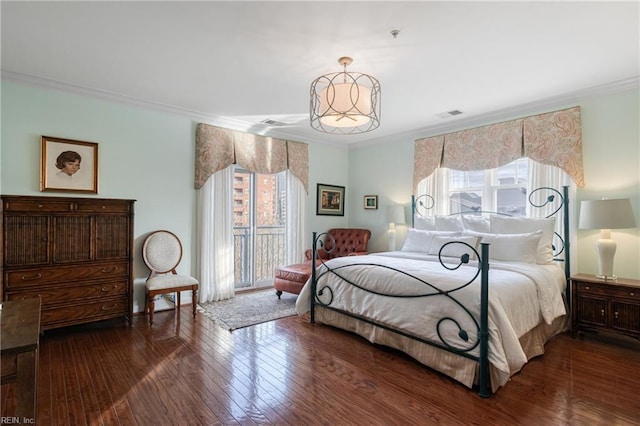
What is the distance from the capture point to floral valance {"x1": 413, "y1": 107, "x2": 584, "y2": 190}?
3.61 metres

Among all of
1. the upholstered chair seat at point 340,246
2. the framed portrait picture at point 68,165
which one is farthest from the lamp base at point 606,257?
the framed portrait picture at point 68,165

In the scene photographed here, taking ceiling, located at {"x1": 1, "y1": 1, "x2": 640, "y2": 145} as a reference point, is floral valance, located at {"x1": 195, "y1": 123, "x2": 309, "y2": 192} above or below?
below

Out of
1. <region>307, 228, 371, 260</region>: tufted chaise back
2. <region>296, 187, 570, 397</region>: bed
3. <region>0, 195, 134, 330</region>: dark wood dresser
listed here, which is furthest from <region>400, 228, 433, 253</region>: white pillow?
<region>0, 195, 134, 330</region>: dark wood dresser

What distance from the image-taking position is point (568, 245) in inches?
139

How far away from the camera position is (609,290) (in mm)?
3000

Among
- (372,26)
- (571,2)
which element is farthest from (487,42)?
(372,26)

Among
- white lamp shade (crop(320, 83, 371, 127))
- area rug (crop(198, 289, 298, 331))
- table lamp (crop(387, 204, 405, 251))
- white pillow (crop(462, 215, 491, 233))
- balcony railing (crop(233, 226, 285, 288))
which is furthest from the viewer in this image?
balcony railing (crop(233, 226, 285, 288))

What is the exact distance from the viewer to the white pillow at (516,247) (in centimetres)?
331

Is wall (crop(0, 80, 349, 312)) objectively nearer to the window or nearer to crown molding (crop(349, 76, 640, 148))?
crown molding (crop(349, 76, 640, 148))

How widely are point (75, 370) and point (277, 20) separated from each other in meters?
3.02

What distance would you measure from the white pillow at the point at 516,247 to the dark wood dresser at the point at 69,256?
13.0 feet

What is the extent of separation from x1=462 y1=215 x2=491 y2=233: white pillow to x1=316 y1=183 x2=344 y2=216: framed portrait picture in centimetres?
251

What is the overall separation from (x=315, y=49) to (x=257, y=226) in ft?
10.6

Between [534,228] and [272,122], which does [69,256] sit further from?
[534,228]
